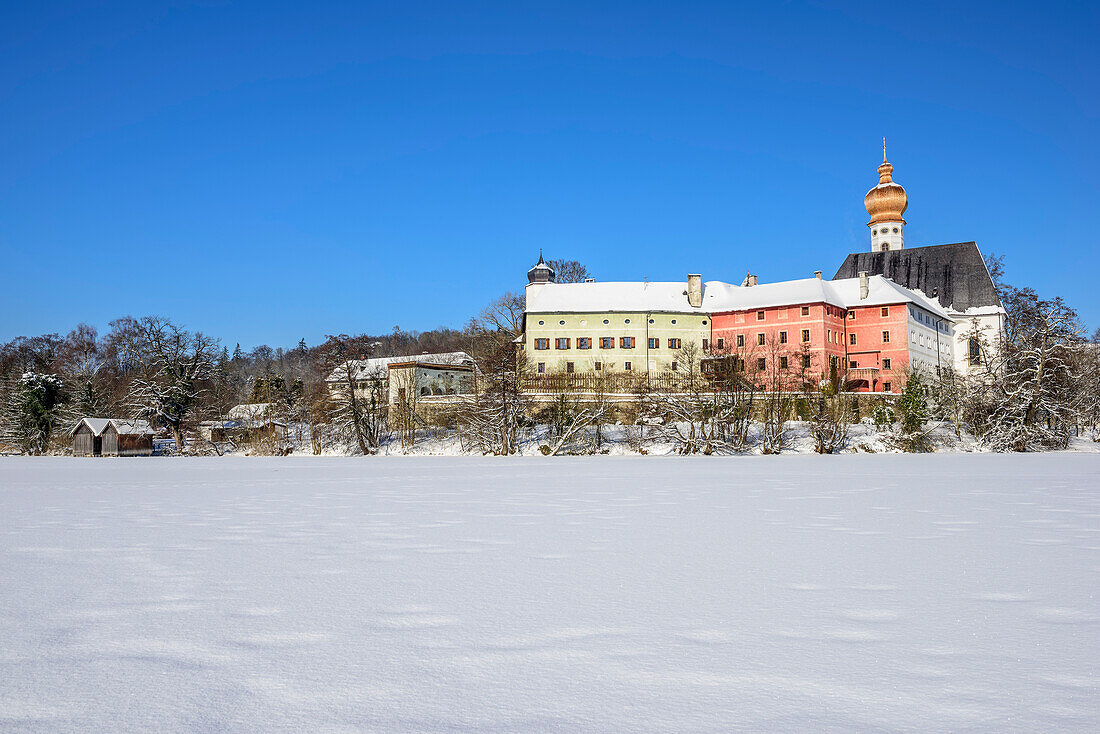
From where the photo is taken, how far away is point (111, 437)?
1953 inches

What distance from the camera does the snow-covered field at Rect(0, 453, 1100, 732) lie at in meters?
3.25

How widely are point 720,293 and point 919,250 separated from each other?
2307cm

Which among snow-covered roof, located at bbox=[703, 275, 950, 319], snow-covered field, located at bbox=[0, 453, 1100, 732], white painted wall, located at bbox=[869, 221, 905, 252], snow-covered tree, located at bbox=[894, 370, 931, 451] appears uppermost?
white painted wall, located at bbox=[869, 221, 905, 252]

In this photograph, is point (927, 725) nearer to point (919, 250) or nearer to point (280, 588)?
point (280, 588)

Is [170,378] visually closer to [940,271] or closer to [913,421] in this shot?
[913,421]

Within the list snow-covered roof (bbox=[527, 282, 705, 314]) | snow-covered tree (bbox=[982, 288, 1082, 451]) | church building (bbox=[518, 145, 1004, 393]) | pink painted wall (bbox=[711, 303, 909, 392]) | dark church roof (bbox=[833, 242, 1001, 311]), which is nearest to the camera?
snow-covered tree (bbox=[982, 288, 1082, 451])

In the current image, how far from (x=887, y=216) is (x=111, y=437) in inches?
2805

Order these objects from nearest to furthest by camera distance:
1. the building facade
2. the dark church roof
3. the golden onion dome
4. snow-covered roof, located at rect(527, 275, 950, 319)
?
snow-covered roof, located at rect(527, 275, 950, 319), the building facade, the dark church roof, the golden onion dome

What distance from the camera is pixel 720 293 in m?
65.4

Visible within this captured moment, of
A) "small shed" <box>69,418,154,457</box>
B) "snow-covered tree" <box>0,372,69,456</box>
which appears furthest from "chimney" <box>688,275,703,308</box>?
"snow-covered tree" <box>0,372,69,456</box>

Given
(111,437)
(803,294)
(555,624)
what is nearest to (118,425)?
(111,437)

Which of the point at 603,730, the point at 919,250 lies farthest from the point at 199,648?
the point at 919,250

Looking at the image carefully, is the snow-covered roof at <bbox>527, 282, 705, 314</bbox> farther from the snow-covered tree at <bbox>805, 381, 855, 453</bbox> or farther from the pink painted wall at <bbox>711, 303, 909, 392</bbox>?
the snow-covered tree at <bbox>805, 381, 855, 453</bbox>

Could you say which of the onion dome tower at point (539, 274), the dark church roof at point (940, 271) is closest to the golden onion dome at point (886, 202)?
the dark church roof at point (940, 271)
